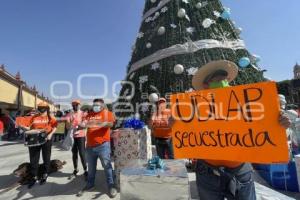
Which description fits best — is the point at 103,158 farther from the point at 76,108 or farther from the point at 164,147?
the point at 76,108

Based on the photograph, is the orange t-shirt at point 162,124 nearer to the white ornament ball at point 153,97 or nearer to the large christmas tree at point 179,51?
the white ornament ball at point 153,97

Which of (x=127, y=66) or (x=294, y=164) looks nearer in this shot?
(x=294, y=164)

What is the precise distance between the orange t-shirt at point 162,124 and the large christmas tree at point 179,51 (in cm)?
516

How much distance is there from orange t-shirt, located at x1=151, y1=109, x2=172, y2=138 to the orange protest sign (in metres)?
2.80

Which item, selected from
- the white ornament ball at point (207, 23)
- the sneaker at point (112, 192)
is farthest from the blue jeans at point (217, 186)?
the white ornament ball at point (207, 23)

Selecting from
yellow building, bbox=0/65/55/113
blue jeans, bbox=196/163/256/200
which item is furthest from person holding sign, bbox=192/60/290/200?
yellow building, bbox=0/65/55/113

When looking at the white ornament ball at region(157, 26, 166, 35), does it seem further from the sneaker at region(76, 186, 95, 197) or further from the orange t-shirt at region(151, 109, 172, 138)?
the sneaker at region(76, 186, 95, 197)

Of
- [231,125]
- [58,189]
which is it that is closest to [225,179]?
[231,125]

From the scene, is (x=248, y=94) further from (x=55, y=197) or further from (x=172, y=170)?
(x=55, y=197)

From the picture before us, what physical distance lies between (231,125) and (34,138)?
451 centimetres

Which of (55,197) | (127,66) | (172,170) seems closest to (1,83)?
(127,66)

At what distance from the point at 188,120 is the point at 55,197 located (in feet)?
11.2

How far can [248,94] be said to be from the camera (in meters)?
2.31

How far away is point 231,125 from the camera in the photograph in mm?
2354
